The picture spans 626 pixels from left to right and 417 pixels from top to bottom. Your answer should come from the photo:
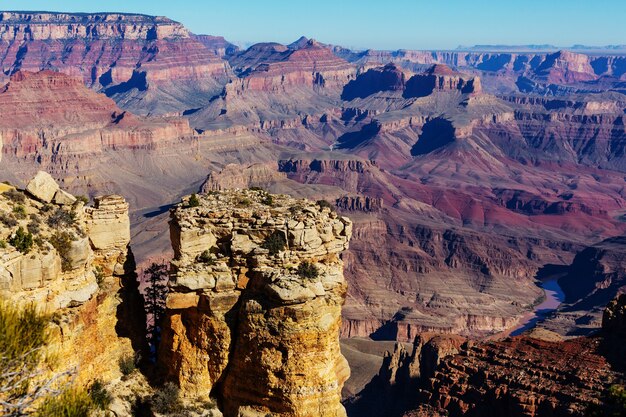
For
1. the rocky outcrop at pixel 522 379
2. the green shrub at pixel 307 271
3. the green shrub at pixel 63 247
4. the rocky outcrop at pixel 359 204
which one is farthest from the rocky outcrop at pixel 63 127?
the green shrub at pixel 307 271


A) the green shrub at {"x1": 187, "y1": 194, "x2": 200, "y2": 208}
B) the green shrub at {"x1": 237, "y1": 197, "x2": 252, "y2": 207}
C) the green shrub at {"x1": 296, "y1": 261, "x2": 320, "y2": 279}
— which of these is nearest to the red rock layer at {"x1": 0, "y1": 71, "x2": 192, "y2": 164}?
the green shrub at {"x1": 187, "y1": 194, "x2": 200, "y2": 208}

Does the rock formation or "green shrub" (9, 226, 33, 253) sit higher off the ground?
"green shrub" (9, 226, 33, 253)

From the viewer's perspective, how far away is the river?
340 feet

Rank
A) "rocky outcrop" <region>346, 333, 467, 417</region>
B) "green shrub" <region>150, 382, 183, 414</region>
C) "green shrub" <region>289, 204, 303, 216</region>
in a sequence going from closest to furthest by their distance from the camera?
"green shrub" <region>150, 382, 183, 414</region>, "green shrub" <region>289, 204, 303, 216</region>, "rocky outcrop" <region>346, 333, 467, 417</region>

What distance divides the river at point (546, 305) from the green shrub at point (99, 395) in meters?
82.5

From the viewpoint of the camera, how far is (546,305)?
4636 inches

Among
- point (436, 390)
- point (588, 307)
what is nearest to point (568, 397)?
point (436, 390)

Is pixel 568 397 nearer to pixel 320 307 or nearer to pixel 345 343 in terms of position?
pixel 320 307

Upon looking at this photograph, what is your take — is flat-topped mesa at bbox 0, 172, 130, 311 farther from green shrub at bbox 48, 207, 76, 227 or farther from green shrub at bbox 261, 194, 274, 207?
green shrub at bbox 261, 194, 274, 207

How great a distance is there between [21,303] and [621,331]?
4354 centimetres

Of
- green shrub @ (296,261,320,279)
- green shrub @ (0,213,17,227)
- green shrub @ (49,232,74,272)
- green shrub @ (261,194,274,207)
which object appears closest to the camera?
green shrub @ (0,213,17,227)

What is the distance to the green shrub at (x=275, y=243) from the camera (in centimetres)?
2377

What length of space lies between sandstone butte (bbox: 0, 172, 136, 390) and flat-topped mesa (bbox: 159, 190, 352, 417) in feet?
8.27

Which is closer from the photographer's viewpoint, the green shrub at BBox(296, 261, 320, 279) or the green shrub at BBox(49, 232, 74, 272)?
the green shrub at BBox(49, 232, 74, 272)
